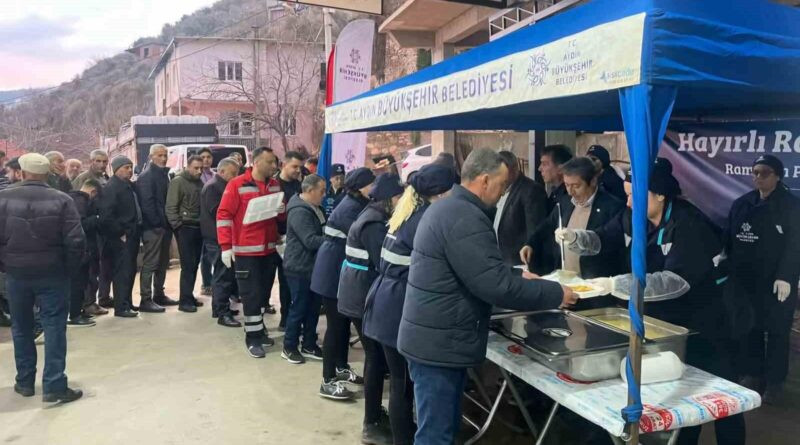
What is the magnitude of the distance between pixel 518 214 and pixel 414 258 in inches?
85.2

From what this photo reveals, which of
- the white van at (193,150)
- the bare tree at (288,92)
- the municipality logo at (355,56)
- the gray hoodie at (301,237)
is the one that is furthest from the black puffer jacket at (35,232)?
the bare tree at (288,92)

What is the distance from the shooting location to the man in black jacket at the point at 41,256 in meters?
4.07

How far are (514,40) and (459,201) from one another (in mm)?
890

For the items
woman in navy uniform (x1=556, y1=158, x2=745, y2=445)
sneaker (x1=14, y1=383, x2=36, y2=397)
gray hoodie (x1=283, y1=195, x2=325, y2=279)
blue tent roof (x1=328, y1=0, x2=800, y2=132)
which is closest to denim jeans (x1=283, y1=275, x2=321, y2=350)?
gray hoodie (x1=283, y1=195, x2=325, y2=279)

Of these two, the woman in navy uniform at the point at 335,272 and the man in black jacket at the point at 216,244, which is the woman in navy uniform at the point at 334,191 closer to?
the man in black jacket at the point at 216,244

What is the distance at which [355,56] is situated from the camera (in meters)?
7.51

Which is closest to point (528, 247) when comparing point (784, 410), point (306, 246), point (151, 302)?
point (306, 246)

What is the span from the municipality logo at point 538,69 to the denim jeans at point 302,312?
2.79m

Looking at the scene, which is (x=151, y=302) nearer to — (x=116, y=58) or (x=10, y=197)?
(x=10, y=197)

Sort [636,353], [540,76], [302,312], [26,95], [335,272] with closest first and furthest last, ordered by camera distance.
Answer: [636,353] → [540,76] → [335,272] → [302,312] → [26,95]

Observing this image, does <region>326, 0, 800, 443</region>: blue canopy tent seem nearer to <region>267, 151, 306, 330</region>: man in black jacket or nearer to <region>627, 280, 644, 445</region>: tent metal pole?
<region>627, 280, 644, 445</region>: tent metal pole

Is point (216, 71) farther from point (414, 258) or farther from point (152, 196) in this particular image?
point (414, 258)

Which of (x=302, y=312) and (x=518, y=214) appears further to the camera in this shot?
(x=302, y=312)

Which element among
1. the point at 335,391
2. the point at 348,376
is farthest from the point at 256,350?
the point at 335,391
